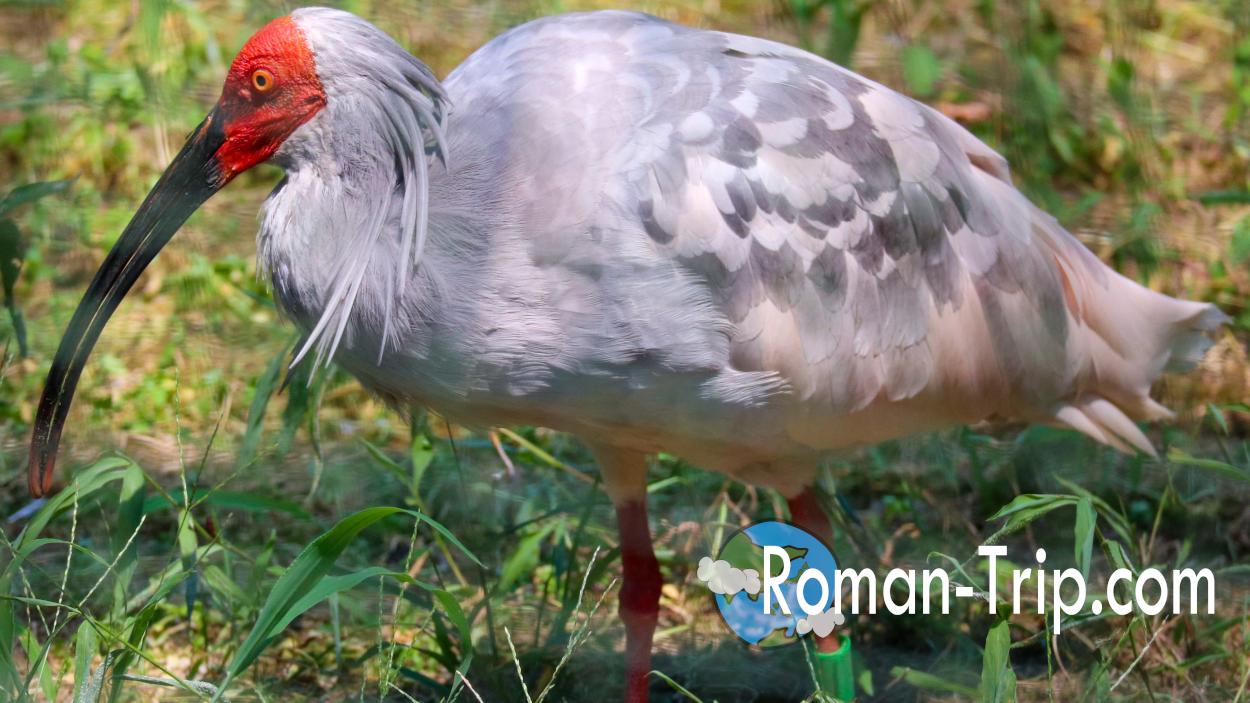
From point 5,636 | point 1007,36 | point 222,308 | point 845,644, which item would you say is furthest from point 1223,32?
point 5,636

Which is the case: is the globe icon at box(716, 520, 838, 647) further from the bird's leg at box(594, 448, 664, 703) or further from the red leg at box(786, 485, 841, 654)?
the bird's leg at box(594, 448, 664, 703)

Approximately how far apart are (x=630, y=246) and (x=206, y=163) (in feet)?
2.97

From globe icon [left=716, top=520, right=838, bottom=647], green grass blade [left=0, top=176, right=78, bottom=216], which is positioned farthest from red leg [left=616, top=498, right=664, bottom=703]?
green grass blade [left=0, top=176, right=78, bottom=216]

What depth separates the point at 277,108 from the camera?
7.90ft

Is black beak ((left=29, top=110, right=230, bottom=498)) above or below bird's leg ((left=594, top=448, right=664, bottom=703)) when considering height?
above

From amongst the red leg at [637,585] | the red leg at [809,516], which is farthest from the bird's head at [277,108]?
the red leg at [809,516]

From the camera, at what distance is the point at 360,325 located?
2.32 m

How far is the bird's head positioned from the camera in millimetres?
2393

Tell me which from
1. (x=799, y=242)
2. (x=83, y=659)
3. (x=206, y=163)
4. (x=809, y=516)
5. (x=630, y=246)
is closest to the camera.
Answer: (x=83, y=659)

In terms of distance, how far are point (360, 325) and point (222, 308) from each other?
232cm

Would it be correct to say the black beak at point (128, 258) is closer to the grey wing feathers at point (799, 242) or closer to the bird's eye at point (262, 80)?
the bird's eye at point (262, 80)

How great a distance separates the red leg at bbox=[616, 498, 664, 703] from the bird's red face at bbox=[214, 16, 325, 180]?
120cm

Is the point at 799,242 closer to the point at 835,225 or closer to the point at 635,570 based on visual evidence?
the point at 835,225

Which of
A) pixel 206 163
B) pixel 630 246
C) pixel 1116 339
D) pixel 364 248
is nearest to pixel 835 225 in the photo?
pixel 630 246
